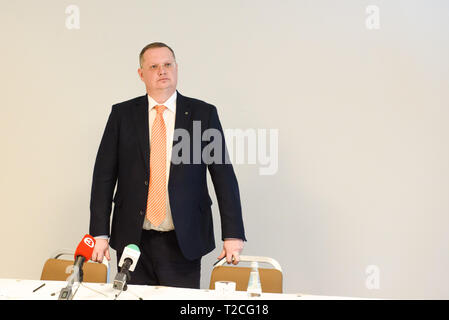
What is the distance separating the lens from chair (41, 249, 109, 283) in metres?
2.46

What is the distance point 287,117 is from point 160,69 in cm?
132

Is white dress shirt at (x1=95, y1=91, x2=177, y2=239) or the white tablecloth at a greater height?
white dress shirt at (x1=95, y1=91, x2=177, y2=239)

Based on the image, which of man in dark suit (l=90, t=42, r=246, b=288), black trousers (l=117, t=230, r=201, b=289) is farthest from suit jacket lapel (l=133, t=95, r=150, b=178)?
black trousers (l=117, t=230, r=201, b=289)

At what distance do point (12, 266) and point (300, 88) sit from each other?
2.75 m

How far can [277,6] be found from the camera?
11.6ft

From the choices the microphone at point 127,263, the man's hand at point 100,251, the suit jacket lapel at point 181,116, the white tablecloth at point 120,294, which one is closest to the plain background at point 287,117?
the suit jacket lapel at point 181,116

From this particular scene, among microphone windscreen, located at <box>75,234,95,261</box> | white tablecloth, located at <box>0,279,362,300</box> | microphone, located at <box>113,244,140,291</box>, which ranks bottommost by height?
white tablecloth, located at <box>0,279,362,300</box>

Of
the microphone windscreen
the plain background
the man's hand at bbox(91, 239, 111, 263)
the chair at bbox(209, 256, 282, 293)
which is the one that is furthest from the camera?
the plain background

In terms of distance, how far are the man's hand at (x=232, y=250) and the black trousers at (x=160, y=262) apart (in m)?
0.24

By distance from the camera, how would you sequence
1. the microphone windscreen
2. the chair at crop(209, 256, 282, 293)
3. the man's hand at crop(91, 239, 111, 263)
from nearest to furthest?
1. the microphone windscreen
2. the man's hand at crop(91, 239, 111, 263)
3. the chair at crop(209, 256, 282, 293)

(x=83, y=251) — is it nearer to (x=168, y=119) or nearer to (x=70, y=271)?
(x=70, y=271)

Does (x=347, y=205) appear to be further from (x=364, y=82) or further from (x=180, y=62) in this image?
(x=180, y=62)

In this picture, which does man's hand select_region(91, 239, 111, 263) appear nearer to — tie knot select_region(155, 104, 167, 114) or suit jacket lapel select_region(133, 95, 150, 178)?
suit jacket lapel select_region(133, 95, 150, 178)
